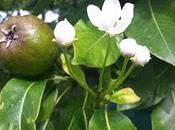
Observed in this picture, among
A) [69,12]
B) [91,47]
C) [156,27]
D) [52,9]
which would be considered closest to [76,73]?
[91,47]

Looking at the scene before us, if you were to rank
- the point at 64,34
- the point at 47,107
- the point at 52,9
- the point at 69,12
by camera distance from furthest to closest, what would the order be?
the point at 52,9 → the point at 69,12 → the point at 47,107 → the point at 64,34

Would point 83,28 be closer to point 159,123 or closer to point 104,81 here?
point 104,81

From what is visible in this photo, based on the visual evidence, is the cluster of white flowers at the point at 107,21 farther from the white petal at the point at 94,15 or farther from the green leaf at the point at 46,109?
the green leaf at the point at 46,109

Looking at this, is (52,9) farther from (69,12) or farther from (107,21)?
(107,21)

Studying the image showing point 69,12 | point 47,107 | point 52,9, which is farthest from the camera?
point 52,9

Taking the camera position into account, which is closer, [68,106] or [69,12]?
[68,106]

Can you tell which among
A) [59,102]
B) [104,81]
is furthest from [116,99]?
[59,102]

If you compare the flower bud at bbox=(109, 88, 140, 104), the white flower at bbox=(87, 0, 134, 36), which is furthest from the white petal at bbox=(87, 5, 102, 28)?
the flower bud at bbox=(109, 88, 140, 104)
